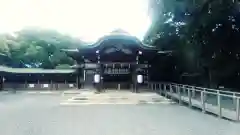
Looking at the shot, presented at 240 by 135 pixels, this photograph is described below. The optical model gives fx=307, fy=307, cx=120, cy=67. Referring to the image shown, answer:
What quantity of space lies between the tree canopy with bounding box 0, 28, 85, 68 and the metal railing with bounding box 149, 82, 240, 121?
79.2 feet

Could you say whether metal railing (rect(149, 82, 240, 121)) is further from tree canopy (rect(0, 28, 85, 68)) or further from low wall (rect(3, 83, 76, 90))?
tree canopy (rect(0, 28, 85, 68))

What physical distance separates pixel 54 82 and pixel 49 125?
71.1ft

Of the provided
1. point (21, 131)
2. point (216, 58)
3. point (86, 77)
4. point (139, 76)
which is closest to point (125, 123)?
point (21, 131)

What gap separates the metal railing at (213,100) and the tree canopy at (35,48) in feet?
79.2

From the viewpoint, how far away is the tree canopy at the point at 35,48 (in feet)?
125

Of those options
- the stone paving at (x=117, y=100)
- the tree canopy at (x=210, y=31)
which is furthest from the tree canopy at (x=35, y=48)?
the stone paving at (x=117, y=100)

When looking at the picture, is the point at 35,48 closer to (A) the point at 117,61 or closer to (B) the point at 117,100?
(A) the point at 117,61

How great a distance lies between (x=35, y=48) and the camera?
125ft

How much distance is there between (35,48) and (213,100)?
101ft

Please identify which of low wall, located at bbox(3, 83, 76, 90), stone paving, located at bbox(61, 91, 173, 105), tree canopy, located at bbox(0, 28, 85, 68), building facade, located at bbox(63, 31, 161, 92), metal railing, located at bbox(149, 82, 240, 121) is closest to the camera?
metal railing, located at bbox(149, 82, 240, 121)

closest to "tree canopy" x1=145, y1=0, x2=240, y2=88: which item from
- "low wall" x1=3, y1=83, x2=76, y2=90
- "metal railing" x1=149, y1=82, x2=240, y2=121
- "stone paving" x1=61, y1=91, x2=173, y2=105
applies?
"metal railing" x1=149, y1=82, x2=240, y2=121

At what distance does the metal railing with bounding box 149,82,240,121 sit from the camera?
923 centimetres

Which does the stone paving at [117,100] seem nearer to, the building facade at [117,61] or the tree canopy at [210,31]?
the building facade at [117,61]

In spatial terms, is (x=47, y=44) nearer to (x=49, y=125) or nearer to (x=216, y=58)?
(x=216, y=58)
